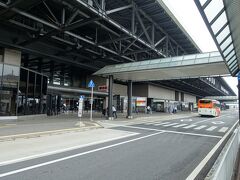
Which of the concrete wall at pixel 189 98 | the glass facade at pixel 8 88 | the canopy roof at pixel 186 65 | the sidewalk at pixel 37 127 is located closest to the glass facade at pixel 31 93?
the glass facade at pixel 8 88

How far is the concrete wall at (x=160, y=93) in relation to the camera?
5191 centimetres

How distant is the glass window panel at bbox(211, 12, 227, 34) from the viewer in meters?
8.06

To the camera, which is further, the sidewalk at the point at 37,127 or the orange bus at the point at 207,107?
the orange bus at the point at 207,107

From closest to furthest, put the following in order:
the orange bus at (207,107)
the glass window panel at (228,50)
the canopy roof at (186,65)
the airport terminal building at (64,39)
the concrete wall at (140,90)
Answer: the glass window panel at (228,50) → the airport terminal building at (64,39) → the canopy roof at (186,65) → the orange bus at (207,107) → the concrete wall at (140,90)

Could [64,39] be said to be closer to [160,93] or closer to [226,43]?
[226,43]

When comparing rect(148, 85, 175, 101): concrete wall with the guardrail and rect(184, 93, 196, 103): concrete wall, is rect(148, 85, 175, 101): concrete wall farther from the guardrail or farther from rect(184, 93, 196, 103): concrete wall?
the guardrail

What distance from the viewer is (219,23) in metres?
8.48

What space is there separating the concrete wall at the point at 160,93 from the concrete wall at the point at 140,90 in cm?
97

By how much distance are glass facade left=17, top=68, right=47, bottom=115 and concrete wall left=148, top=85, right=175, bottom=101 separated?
95.5 ft

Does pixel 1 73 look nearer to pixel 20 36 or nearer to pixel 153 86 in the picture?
pixel 20 36

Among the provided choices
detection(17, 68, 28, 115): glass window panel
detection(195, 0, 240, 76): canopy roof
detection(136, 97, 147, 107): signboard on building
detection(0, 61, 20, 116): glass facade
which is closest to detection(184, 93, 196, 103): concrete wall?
detection(136, 97, 147, 107): signboard on building

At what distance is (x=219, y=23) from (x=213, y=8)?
1.12 metres

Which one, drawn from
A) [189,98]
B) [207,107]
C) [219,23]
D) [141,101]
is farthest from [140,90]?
[219,23]

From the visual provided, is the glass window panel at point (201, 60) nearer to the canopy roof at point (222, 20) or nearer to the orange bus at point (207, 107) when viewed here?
the canopy roof at point (222, 20)
